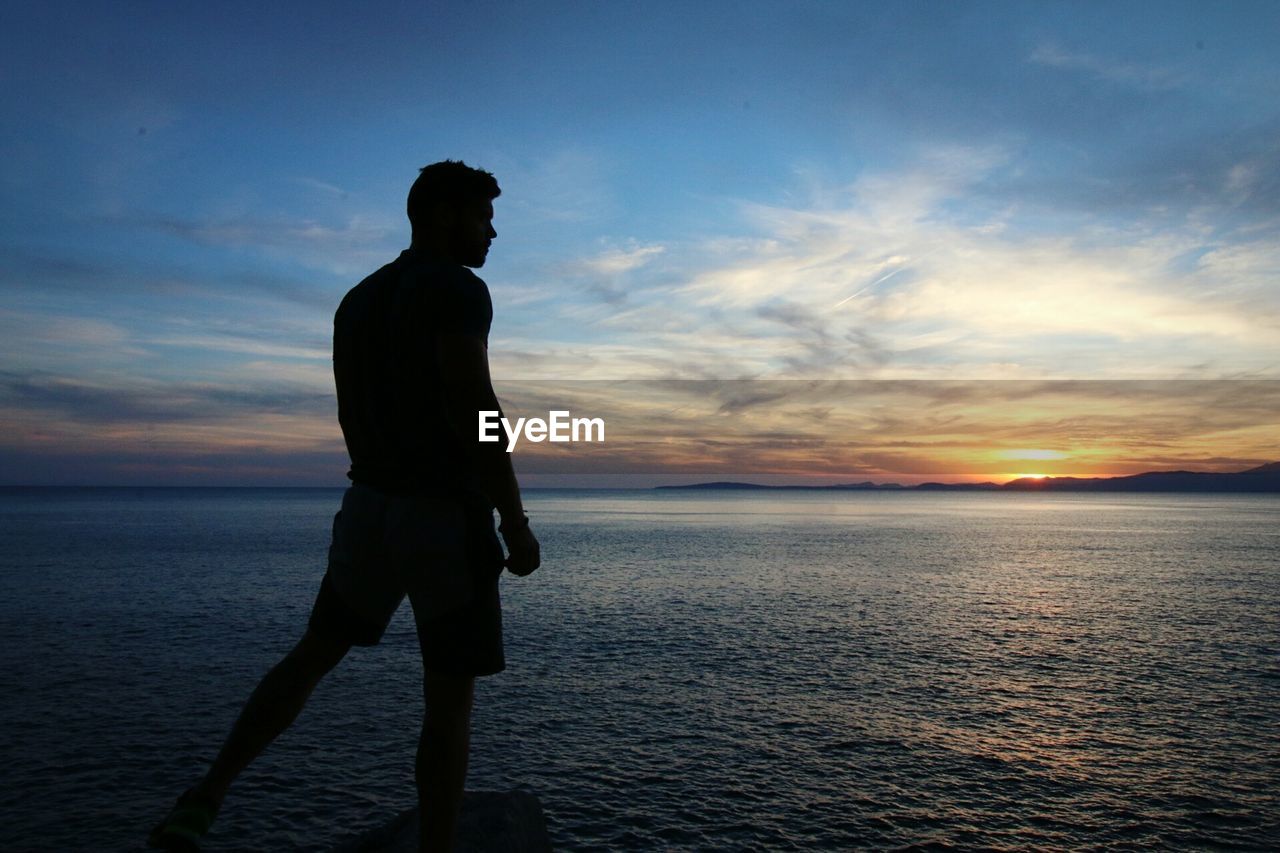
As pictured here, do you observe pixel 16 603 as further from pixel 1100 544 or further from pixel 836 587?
pixel 1100 544

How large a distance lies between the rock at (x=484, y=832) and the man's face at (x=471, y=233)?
5.26 metres

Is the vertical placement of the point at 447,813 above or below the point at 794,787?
above

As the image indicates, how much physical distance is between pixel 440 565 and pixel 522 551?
33 centimetres

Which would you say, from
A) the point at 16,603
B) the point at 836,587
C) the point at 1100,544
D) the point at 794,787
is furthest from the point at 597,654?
the point at 1100,544

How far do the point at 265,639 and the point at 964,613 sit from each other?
28662 millimetres

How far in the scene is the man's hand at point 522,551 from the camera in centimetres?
342

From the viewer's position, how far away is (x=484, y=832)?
24.4ft

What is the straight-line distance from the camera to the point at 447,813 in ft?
11.7

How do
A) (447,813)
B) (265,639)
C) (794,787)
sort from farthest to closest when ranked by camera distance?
(265,639), (794,787), (447,813)

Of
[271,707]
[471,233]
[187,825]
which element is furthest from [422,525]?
[187,825]

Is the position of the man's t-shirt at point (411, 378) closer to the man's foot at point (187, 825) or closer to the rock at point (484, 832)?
the man's foot at point (187, 825)

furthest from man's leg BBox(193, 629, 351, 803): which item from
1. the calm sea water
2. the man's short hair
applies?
the calm sea water

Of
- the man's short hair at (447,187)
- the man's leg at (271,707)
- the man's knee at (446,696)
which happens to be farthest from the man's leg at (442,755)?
the man's short hair at (447,187)

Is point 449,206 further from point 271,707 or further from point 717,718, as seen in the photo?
point 717,718
